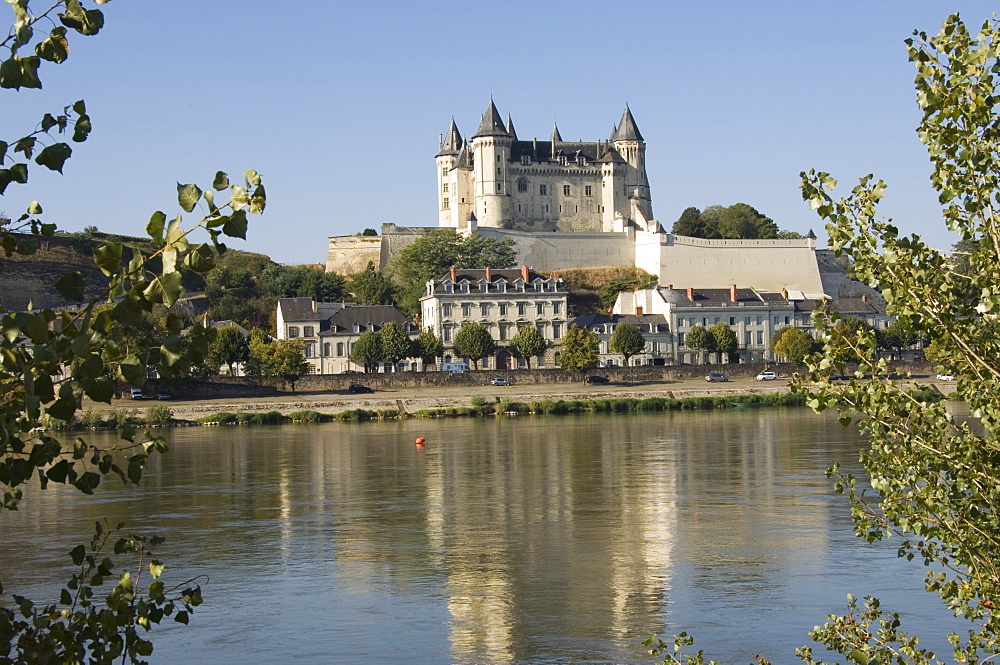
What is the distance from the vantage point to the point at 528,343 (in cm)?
5253

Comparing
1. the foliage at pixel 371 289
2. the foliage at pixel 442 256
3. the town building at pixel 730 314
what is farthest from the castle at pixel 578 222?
the town building at pixel 730 314

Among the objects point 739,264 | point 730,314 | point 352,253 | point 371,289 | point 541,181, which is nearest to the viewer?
point 730,314

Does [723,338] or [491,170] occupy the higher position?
[491,170]

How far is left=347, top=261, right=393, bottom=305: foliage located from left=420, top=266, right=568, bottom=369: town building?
10193 mm

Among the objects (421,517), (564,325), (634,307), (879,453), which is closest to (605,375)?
(564,325)

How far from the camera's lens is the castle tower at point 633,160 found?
80125mm

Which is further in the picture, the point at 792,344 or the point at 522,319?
the point at 522,319

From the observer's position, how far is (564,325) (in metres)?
55.6

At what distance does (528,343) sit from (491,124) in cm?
2867

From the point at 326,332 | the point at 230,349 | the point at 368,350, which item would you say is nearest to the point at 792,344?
the point at 368,350

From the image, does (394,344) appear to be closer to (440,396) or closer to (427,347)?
(427,347)

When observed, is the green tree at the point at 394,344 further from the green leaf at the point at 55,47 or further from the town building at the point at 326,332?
the green leaf at the point at 55,47

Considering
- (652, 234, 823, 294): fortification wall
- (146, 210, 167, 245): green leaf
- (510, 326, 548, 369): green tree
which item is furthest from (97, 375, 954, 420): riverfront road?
(146, 210, 167, 245): green leaf

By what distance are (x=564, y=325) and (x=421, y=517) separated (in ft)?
122
